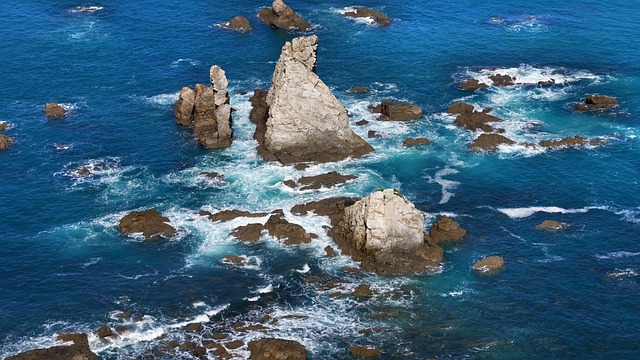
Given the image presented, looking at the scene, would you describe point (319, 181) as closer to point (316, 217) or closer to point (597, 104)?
point (316, 217)

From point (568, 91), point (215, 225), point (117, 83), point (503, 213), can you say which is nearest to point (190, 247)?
point (215, 225)

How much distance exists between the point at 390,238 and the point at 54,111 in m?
74.9

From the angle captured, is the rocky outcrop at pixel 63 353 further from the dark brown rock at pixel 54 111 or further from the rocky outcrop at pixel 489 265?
the dark brown rock at pixel 54 111

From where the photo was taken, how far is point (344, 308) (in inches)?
4914

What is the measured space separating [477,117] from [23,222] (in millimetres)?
82090

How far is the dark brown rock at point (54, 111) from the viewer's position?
174m

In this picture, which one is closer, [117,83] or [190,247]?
[190,247]

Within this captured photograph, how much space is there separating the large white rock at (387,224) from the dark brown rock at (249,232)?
49.5 feet

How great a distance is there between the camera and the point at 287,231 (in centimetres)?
13938

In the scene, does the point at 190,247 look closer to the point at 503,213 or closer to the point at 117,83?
the point at 503,213

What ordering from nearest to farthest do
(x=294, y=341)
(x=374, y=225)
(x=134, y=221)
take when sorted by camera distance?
(x=294, y=341) < (x=374, y=225) < (x=134, y=221)

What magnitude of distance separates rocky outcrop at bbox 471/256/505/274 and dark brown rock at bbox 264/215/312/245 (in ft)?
81.4

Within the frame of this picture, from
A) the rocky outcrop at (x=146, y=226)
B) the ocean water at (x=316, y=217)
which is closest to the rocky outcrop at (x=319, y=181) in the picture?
the ocean water at (x=316, y=217)

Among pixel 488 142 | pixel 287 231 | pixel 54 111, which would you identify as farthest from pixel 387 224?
pixel 54 111
